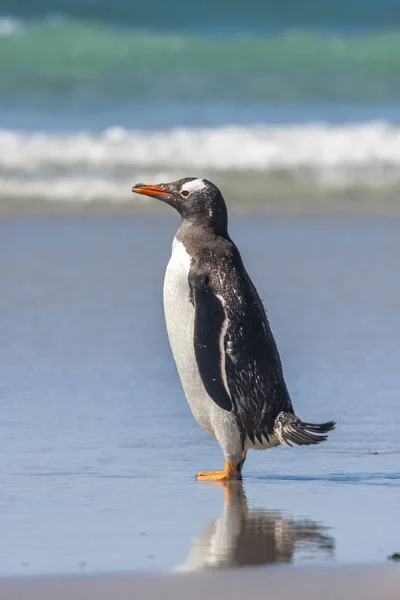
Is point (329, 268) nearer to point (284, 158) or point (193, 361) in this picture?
point (193, 361)

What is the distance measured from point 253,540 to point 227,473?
2.58 feet

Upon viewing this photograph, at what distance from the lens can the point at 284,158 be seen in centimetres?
1136

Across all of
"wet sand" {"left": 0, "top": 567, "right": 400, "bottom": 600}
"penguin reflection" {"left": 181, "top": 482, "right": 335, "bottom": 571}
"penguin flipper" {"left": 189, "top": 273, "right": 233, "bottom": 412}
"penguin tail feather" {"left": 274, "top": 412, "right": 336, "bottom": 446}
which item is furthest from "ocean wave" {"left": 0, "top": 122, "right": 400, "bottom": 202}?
"wet sand" {"left": 0, "top": 567, "right": 400, "bottom": 600}

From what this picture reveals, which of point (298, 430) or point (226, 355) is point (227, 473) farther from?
point (226, 355)

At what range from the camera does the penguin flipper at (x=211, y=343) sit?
424cm

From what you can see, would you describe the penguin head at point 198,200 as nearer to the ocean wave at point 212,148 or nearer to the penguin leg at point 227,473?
the penguin leg at point 227,473

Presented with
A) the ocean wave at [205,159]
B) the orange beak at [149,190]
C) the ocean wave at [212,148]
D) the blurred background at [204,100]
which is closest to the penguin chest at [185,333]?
the orange beak at [149,190]

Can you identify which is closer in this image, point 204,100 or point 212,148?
point 212,148

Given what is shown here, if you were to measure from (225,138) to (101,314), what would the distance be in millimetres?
5775

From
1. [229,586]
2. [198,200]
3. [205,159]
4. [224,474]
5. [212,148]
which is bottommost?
[229,586]

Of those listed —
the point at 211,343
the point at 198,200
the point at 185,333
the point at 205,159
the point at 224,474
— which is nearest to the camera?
the point at 224,474

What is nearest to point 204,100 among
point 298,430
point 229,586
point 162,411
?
point 162,411

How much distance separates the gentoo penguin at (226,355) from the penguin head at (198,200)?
0.08 metres

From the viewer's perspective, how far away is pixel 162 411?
195 inches
